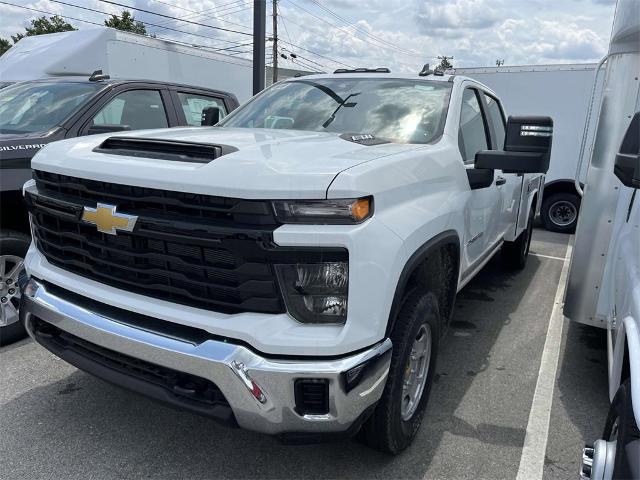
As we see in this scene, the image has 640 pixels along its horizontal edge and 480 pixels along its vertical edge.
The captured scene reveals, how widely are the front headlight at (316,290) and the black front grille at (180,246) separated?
2.0 inches

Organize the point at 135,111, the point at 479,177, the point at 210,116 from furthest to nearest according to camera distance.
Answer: the point at 135,111
the point at 210,116
the point at 479,177

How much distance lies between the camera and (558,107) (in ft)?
28.5

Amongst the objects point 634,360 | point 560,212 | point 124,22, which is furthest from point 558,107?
point 124,22

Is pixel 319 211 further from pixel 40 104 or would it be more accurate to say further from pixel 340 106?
pixel 40 104

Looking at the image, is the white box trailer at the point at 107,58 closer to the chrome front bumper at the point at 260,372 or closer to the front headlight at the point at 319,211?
the chrome front bumper at the point at 260,372

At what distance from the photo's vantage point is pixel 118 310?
90.9 inches

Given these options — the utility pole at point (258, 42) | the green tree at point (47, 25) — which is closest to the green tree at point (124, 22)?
the green tree at point (47, 25)

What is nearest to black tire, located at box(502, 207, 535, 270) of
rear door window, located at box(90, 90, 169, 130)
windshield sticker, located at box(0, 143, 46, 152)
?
rear door window, located at box(90, 90, 169, 130)

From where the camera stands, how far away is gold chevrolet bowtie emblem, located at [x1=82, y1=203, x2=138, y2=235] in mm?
2158

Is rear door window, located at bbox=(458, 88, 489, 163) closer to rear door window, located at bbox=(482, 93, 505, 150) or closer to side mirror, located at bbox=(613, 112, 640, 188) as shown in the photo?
rear door window, located at bbox=(482, 93, 505, 150)

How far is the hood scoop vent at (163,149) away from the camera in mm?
2184

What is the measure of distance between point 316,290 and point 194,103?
4.12 meters

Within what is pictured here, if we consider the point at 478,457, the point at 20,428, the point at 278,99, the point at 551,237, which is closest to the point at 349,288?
the point at 478,457

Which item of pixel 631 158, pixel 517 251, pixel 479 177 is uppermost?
pixel 631 158
